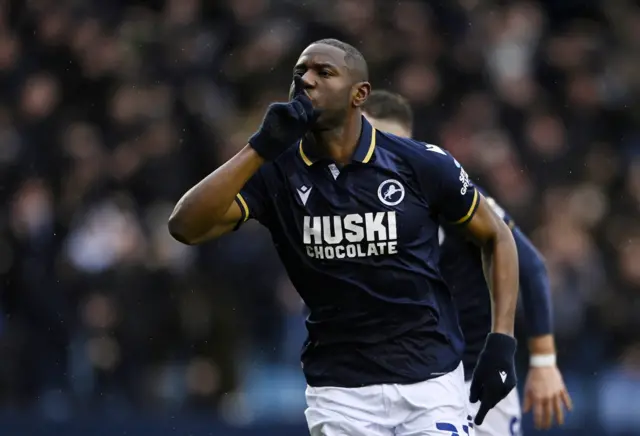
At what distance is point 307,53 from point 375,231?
65cm

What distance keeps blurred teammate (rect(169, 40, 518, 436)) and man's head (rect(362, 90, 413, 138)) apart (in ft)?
2.91

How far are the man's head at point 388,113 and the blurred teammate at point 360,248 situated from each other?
0.89 metres

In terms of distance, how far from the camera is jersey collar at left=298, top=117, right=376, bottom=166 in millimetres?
4434

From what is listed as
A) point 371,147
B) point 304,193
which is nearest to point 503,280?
point 371,147

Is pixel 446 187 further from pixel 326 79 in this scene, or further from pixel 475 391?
pixel 475 391

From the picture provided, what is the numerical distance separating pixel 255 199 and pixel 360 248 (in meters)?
0.41

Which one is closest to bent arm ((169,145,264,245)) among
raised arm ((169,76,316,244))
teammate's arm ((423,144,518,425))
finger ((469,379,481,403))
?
raised arm ((169,76,316,244))

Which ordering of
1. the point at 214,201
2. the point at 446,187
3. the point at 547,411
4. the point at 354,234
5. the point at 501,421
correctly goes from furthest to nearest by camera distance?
the point at 501,421 < the point at 547,411 < the point at 446,187 < the point at 354,234 < the point at 214,201

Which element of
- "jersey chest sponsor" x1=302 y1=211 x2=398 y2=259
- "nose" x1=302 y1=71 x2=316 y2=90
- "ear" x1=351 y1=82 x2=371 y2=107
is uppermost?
"nose" x1=302 y1=71 x2=316 y2=90

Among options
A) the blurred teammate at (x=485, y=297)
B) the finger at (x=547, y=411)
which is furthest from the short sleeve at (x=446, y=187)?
the finger at (x=547, y=411)

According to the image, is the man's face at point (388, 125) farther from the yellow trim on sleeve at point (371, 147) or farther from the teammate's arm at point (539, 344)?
the yellow trim on sleeve at point (371, 147)

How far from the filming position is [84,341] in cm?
930

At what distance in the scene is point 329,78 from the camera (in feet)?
14.0

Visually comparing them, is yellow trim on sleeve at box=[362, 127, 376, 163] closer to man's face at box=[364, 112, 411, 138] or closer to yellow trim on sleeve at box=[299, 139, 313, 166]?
yellow trim on sleeve at box=[299, 139, 313, 166]
